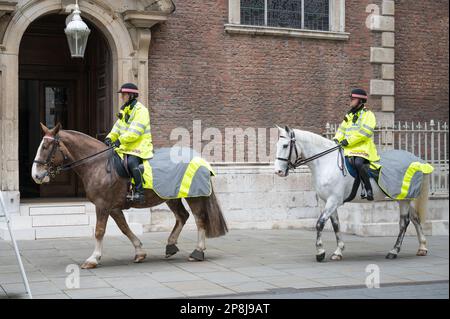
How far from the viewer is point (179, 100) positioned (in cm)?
1471

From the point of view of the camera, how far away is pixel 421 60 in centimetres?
1744

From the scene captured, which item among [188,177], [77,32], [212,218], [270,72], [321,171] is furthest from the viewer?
[270,72]

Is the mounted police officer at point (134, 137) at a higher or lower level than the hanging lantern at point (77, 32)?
lower

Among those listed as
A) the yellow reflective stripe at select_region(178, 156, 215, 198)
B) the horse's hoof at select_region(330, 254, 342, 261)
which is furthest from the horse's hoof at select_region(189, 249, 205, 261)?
the horse's hoof at select_region(330, 254, 342, 261)

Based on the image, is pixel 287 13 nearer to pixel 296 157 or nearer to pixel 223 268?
pixel 296 157

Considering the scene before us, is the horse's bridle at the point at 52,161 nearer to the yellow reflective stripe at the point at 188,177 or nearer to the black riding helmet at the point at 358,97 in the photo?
the yellow reflective stripe at the point at 188,177

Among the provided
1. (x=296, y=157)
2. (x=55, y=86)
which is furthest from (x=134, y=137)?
(x=55, y=86)

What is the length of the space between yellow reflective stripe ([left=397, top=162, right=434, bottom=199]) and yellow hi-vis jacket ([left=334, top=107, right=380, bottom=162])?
1.92ft

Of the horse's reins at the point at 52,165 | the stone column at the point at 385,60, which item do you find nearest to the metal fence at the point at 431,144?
the stone column at the point at 385,60

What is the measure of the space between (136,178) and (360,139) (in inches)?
137

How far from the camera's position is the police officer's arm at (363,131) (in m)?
10.6
